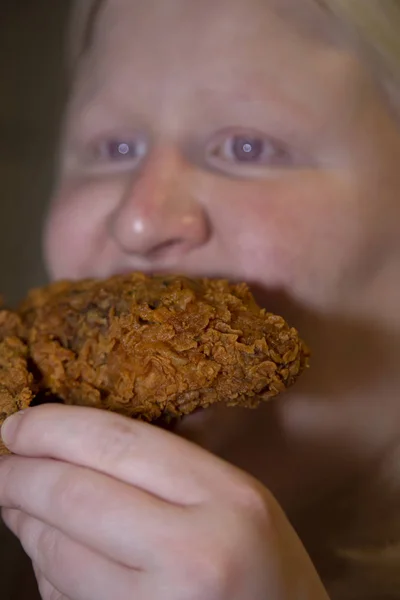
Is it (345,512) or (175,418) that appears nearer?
(175,418)

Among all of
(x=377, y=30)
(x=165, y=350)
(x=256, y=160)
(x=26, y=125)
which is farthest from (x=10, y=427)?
(x=26, y=125)

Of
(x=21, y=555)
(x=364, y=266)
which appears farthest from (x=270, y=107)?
(x=21, y=555)

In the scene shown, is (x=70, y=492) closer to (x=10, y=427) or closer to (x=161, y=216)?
(x=10, y=427)

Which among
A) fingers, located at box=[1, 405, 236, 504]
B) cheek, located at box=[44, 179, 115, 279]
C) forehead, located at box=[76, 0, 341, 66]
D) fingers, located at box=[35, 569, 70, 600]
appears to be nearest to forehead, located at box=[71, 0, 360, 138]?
forehead, located at box=[76, 0, 341, 66]

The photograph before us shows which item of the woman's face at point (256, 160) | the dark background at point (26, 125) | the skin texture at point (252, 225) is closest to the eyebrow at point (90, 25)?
the skin texture at point (252, 225)

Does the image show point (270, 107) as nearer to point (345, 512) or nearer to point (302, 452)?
point (302, 452)
